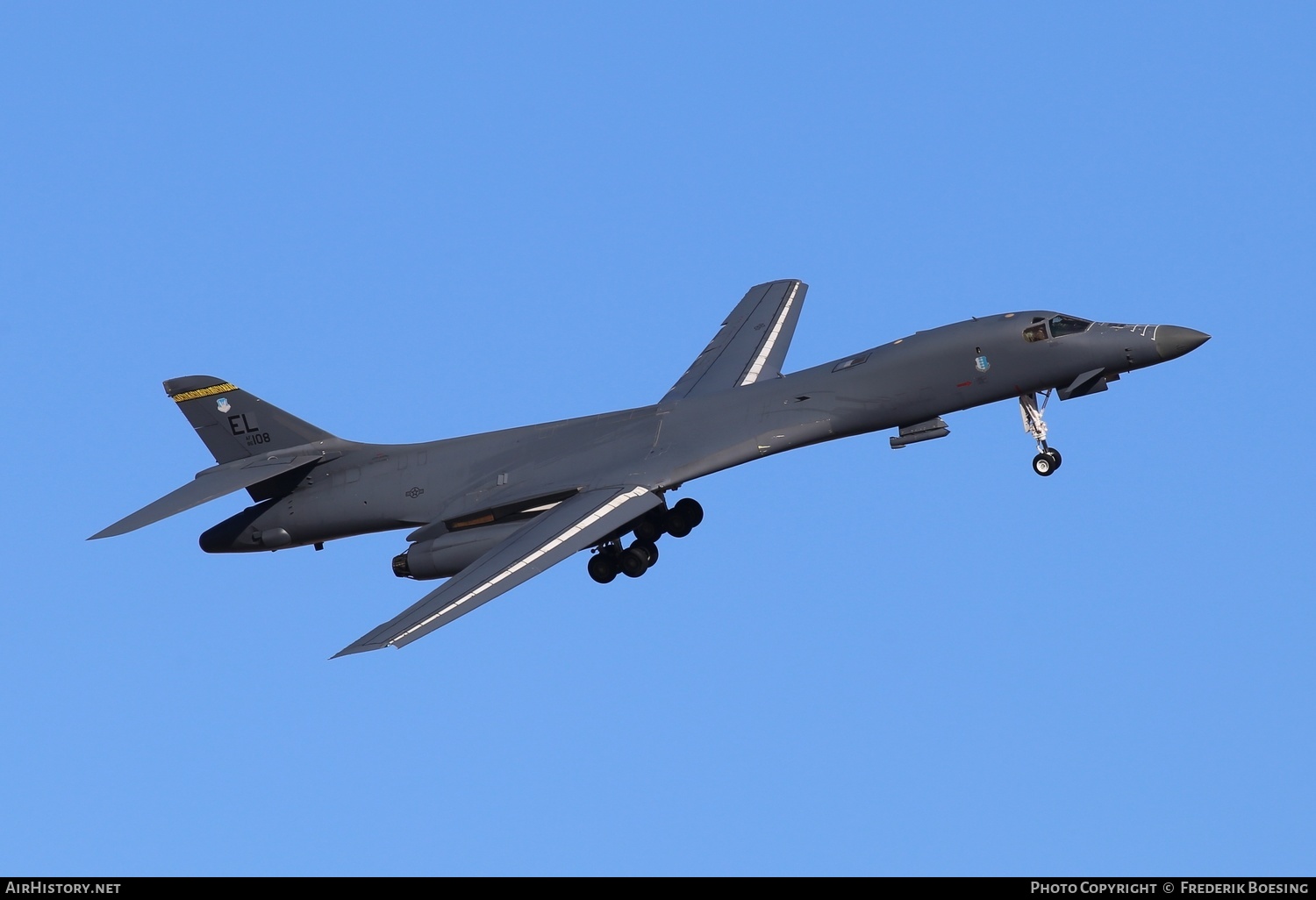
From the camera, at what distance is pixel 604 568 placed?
1287 inches

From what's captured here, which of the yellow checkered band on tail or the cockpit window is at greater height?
the yellow checkered band on tail

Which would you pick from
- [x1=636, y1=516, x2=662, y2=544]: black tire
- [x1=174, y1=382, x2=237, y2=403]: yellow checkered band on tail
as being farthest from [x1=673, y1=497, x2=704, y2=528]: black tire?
[x1=174, y1=382, x2=237, y2=403]: yellow checkered band on tail

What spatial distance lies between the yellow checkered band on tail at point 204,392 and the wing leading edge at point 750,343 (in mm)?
9559

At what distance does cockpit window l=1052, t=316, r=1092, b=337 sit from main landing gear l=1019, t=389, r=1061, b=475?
1177 mm

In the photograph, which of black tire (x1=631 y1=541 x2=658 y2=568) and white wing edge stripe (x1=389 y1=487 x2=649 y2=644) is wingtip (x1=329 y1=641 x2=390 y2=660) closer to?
white wing edge stripe (x1=389 y1=487 x2=649 y2=644)

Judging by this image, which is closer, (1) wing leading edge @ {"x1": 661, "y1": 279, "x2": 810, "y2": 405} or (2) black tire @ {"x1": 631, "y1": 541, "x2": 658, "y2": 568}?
(2) black tire @ {"x1": 631, "y1": 541, "x2": 658, "y2": 568}

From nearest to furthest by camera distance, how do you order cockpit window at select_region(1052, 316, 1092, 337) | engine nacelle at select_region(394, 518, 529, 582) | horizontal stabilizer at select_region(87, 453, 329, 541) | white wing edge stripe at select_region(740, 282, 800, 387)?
cockpit window at select_region(1052, 316, 1092, 337)
engine nacelle at select_region(394, 518, 529, 582)
horizontal stabilizer at select_region(87, 453, 329, 541)
white wing edge stripe at select_region(740, 282, 800, 387)

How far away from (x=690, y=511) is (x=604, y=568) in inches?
99.3

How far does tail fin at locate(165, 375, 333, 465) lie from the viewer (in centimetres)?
3581

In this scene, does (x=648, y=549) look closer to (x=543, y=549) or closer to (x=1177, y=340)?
(x=543, y=549)

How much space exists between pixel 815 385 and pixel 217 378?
522 inches

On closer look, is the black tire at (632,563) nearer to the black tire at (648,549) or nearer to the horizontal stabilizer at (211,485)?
the black tire at (648,549)

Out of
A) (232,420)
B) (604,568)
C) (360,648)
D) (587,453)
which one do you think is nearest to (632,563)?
(604,568)
